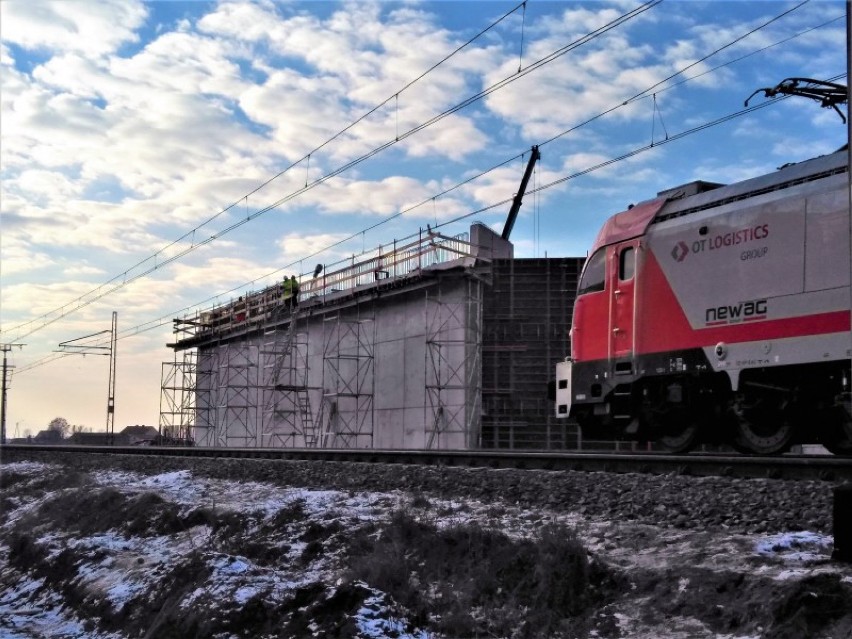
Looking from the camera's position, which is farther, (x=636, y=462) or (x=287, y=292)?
(x=287, y=292)

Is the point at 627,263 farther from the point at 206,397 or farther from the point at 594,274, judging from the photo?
the point at 206,397

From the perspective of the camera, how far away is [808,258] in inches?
402

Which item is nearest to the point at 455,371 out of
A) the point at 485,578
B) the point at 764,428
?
the point at 764,428

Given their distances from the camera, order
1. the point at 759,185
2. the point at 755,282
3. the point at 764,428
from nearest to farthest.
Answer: the point at 755,282 < the point at 759,185 < the point at 764,428

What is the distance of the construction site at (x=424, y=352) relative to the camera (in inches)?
1076

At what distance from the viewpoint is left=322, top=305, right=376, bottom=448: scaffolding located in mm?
32031

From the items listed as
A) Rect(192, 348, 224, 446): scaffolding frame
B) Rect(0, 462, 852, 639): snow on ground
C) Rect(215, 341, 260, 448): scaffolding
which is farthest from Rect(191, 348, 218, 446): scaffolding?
Rect(0, 462, 852, 639): snow on ground

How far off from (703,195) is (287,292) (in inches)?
1072

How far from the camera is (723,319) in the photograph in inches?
443

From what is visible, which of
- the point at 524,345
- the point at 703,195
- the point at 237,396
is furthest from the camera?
the point at 237,396

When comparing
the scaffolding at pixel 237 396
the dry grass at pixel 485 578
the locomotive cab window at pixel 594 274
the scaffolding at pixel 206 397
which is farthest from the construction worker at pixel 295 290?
the dry grass at pixel 485 578

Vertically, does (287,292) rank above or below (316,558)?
above

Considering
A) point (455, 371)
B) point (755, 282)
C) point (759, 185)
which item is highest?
point (759, 185)

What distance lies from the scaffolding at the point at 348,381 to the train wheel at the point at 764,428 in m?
20.8
